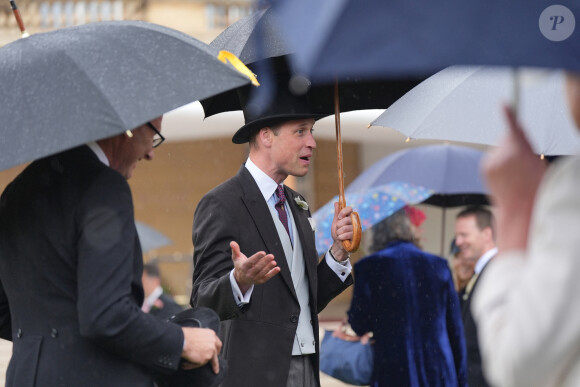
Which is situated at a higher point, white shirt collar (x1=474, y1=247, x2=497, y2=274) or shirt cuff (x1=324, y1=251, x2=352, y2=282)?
shirt cuff (x1=324, y1=251, x2=352, y2=282)

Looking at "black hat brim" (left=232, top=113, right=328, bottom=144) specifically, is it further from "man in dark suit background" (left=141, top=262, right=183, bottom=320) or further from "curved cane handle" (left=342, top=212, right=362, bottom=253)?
"man in dark suit background" (left=141, top=262, right=183, bottom=320)

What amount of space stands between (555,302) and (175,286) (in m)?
16.6

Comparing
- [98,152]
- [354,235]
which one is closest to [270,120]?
[354,235]

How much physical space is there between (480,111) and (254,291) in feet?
4.73

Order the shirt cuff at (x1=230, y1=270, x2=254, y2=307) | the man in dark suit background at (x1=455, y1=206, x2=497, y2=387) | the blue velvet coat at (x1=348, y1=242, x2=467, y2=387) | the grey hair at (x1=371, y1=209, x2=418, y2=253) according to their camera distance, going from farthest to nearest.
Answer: the grey hair at (x1=371, y1=209, x2=418, y2=253)
the blue velvet coat at (x1=348, y1=242, x2=467, y2=387)
the man in dark suit background at (x1=455, y1=206, x2=497, y2=387)
the shirt cuff at (x1=230, y1=270, x2=254, y2=307)

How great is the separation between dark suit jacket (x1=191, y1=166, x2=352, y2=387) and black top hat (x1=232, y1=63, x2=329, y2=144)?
331mm

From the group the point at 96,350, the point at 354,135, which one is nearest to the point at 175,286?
the point at 354,135

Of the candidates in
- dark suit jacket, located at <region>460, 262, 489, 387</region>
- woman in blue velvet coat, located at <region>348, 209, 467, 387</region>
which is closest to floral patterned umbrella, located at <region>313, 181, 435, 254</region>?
woman in blue velvet coat, located at <region>348, 209, 467, 387</region>

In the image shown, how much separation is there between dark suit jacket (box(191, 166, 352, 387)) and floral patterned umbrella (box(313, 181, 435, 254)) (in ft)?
6.85

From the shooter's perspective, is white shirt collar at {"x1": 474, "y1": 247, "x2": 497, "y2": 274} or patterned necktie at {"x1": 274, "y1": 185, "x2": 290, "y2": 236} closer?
patterned necktie at {"x1": 274, "y1": 185, "x2": 290, "y2": 236}

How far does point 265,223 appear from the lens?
13.5 ft

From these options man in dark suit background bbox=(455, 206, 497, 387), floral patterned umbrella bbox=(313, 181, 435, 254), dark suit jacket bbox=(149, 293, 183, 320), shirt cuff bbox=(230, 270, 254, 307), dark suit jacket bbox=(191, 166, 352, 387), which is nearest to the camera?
shirt cuff bbox=(230, 270, 254, 307)

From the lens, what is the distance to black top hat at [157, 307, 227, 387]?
3.06 metres

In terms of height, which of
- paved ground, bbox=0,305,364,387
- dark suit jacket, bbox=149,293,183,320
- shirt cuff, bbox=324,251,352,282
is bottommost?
paved ground, bbox=0,305,364,387
